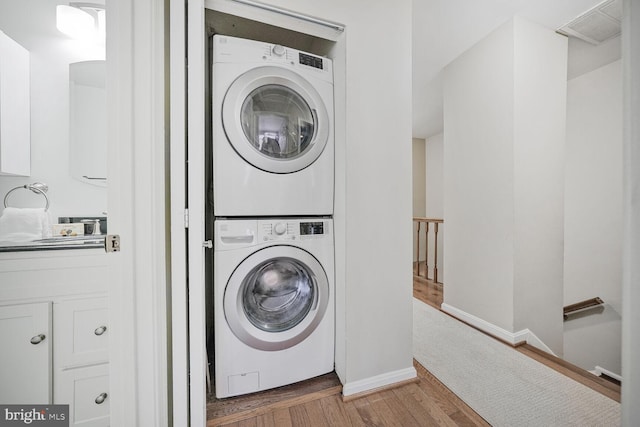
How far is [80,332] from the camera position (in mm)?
1038

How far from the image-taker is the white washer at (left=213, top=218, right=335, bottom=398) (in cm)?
117

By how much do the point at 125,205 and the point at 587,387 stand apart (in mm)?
2441

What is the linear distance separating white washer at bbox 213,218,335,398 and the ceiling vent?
2488 millimetres

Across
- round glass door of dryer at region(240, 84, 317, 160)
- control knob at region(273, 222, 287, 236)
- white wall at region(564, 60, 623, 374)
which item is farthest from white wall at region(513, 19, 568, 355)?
control knob at region(273, 222, 287, 236)

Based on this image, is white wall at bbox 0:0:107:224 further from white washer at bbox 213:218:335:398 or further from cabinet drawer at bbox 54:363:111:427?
white washer at bbox 213:218:335:398

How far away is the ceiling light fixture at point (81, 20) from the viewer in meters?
1.45

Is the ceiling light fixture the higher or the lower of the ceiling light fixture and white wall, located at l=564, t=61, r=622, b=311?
the higher

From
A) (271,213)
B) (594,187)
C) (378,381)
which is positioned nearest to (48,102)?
(271,213)

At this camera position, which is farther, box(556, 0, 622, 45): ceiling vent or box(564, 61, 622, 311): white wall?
box(564, 61, 622, 311): white wall

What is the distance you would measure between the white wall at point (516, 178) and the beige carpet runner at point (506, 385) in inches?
13.5

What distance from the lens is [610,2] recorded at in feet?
5.35

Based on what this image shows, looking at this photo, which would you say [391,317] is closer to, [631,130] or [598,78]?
[631,130]

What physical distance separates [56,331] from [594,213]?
4396mm

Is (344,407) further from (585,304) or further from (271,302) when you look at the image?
(585,304)
